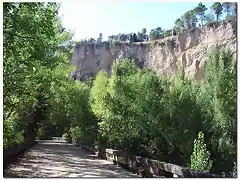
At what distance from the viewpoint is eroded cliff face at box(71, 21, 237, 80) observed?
29692 mm

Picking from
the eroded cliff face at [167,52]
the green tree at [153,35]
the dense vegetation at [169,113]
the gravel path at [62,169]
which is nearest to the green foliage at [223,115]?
the dense vegetation at [169,113]

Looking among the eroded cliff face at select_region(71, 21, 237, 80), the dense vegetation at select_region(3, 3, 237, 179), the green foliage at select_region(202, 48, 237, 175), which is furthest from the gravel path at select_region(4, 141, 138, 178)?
the eroded cliff face at select_region(71, 21, 237, 80)

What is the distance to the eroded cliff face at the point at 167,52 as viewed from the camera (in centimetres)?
2969

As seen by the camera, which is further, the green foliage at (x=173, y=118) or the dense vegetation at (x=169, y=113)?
the green foliage at (x=173, y=118)

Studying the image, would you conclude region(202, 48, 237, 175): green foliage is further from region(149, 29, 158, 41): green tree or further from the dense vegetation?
region(149, 29, 158, 41): green tree

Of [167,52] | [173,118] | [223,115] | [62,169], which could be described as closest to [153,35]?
[167,52]

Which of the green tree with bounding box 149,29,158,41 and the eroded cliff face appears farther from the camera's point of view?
the eroded cliff face

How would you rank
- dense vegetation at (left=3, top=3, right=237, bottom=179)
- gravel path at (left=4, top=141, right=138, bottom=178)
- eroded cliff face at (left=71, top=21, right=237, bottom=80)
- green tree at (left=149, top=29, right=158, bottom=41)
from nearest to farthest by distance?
gravel path at (left=4, top=141, right=138, bottom=178), dense vegetation at (left=3, top=3, right=237, bottom=179), green tree at (left=149, top=29, right=158, bottom=41), eroded cliff face at (left=71, top=21, right=237, bottom=80)

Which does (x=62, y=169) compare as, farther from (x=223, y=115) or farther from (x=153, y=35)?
(x=153, y=35)

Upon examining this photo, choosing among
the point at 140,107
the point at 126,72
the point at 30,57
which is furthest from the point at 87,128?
the point at 30,57

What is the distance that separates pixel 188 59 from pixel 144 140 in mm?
25896

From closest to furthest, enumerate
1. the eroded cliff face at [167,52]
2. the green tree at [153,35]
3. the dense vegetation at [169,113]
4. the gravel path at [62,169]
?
the gravel path at [62,169] < the dense vegetation at [169,113] < the green tree at [153,35] < the eroded cliff face at [167,52]

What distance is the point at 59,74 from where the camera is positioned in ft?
26.7

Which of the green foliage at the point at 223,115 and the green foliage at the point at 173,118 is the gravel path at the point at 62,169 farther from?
the green foliage at the point at 223,115
